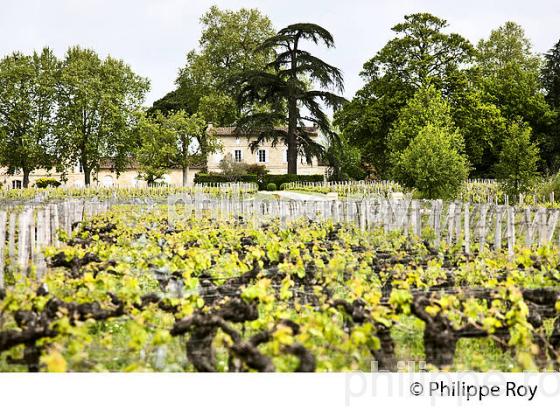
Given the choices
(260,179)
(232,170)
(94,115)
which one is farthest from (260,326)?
(260,179)

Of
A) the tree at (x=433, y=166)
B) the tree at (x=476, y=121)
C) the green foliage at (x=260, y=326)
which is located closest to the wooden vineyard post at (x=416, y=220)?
the green foliage at (x=260, y=326)

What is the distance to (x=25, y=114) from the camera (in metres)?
33.8

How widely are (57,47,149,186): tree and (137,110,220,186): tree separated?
3.96 feet

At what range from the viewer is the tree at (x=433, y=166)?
18812 millimetres

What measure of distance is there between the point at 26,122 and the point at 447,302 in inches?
1331

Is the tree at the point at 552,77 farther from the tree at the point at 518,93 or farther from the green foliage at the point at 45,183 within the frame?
the green foliage at the point at 45,183

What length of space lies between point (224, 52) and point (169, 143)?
39.1 ft

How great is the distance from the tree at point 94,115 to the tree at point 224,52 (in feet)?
27.9

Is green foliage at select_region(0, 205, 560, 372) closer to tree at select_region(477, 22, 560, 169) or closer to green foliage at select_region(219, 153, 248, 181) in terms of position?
tree at select_region(477, 22, 560, 169)

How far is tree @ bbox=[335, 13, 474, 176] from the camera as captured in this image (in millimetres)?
31031

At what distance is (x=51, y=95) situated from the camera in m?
34.3

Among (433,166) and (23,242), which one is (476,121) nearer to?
(433,166)
